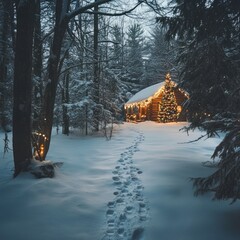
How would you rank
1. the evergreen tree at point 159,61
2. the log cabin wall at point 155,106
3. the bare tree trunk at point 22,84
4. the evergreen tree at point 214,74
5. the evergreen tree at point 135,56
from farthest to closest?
the evergreen tree at point 135,56 → the evergreen tree at point 159,61 → the log cabin wall at point 155,106 → the bare tree trunk at point 22,84 → the evergreen tree at point 214,74

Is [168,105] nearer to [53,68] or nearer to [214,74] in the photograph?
[53,68]

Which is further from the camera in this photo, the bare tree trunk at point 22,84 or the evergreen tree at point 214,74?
the bare tree trunk at point 22,84

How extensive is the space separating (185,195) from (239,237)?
1.97m

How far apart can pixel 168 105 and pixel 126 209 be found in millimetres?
26710

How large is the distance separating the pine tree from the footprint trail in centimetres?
2328

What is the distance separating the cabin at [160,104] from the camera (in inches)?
1262

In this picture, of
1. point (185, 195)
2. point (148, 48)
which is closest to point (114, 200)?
point (185, 195)

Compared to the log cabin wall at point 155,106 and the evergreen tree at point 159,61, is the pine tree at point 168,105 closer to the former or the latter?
the log cabin wall at point 155,106

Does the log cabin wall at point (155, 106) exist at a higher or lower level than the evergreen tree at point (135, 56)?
lower

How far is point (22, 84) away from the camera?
25.3ft

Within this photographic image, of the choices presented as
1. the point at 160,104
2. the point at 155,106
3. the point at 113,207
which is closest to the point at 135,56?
the point at 155,106

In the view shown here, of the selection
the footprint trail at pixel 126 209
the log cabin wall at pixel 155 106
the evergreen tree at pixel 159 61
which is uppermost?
the evergreen tree at pixel 159 61

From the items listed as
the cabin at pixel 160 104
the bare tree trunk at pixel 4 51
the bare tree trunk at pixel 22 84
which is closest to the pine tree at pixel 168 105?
the cabin at pixel 160 104

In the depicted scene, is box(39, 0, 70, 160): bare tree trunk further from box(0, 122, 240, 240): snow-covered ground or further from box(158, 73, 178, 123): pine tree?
box(158, 73, 178, 123): pine tree
